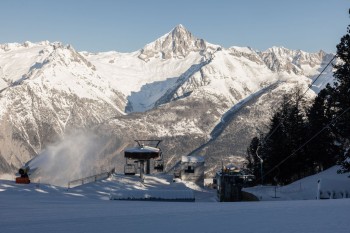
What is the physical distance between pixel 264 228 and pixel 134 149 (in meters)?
70.4

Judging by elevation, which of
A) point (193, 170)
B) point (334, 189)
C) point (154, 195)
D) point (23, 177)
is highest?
point (193, 170)

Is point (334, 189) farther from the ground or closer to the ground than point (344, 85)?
closer to the ground

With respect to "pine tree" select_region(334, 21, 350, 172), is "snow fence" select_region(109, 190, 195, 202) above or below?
below

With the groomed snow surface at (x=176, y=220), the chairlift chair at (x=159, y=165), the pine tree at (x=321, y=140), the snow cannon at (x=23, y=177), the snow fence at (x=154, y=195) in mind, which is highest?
the pine tree at (x=321, y=140)

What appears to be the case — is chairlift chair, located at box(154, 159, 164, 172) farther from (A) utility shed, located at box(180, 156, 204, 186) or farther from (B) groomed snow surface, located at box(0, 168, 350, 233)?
(B) groomed snow surface, located at box(0, 168, 350, 233)

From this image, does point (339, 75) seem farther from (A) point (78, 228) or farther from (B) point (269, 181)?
(B) point (269, 181)

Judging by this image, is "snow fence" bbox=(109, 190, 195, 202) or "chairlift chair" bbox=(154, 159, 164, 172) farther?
"chairlift chair" bbox=(154, 159, 164, 172)

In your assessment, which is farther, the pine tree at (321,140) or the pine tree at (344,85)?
the pine tree at (321,140)

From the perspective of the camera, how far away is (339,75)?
40188mm

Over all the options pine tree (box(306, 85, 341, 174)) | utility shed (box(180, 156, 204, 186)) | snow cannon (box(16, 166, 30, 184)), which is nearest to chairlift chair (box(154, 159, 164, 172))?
utility shed (box(180, 156, 204, 186))

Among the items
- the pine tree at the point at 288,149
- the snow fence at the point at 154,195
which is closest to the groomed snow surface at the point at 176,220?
the snow fence at the point at 154,195

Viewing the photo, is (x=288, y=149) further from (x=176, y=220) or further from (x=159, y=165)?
(x=176, y=220)

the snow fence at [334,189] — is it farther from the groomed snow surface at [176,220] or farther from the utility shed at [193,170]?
the utility shed at [193,170]

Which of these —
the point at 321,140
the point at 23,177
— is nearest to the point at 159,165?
the point at 321,140
